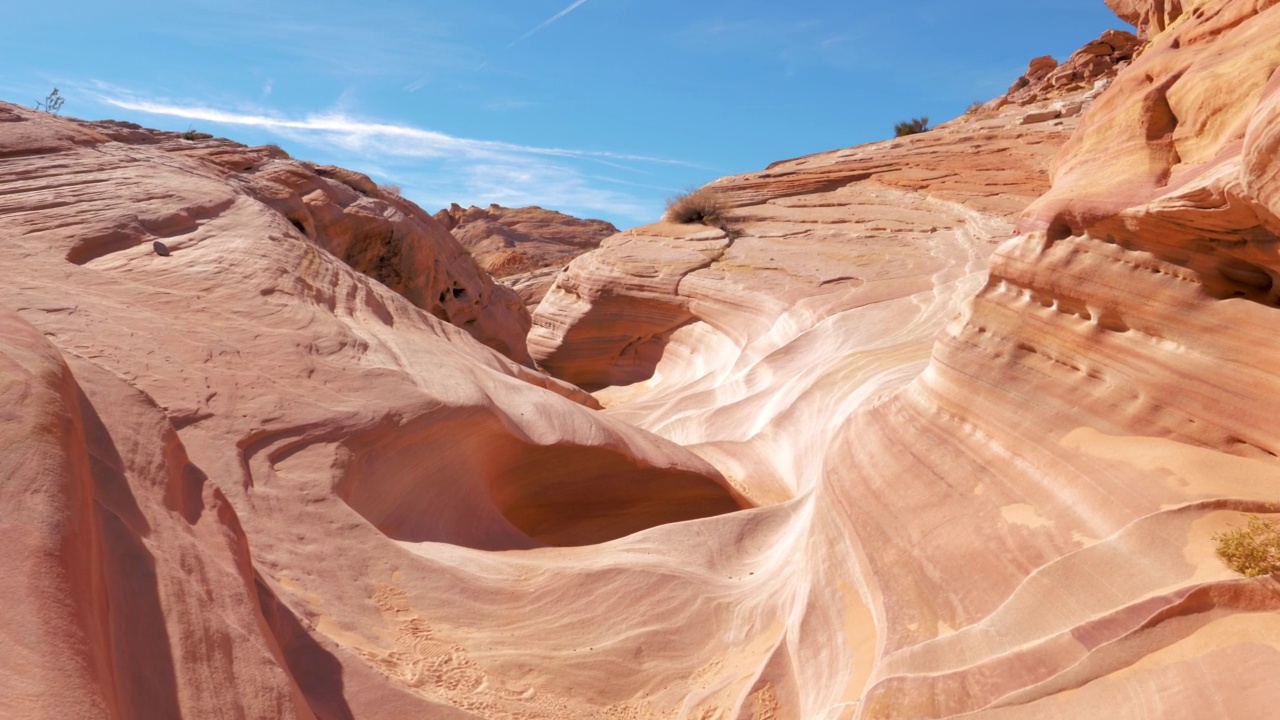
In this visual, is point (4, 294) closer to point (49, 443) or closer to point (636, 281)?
point (49, 443)

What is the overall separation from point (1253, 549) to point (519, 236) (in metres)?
28.7

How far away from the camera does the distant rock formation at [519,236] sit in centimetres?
2588

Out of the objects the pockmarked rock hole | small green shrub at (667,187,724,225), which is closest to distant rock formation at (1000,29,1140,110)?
small green shrub at (667,187,724,225)

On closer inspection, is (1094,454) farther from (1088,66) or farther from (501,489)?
(1088,66)

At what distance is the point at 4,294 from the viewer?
14.3 ft

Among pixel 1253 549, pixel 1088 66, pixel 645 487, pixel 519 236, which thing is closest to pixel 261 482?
pixel 645 487

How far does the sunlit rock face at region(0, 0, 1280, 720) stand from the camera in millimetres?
2664

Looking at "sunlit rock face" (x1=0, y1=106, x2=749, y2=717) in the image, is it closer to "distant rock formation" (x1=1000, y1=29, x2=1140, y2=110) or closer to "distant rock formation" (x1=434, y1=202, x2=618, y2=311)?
"distant rock formation" (x1=434, y1=202, x2=618, y2=311)

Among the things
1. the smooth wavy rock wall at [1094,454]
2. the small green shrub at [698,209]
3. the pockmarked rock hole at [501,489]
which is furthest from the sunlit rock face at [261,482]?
the small green shrub at [698,209]

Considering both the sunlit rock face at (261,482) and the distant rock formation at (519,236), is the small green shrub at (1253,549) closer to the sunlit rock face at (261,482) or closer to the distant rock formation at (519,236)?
the sunlit rock face at (261,482)

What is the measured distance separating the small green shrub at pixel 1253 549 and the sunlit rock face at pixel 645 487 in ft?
0.23

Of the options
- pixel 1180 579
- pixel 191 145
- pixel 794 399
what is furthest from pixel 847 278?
pixel 191 145

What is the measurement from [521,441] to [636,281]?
7746mm

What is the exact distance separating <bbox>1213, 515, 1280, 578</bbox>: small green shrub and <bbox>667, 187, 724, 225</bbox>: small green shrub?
454 inches
